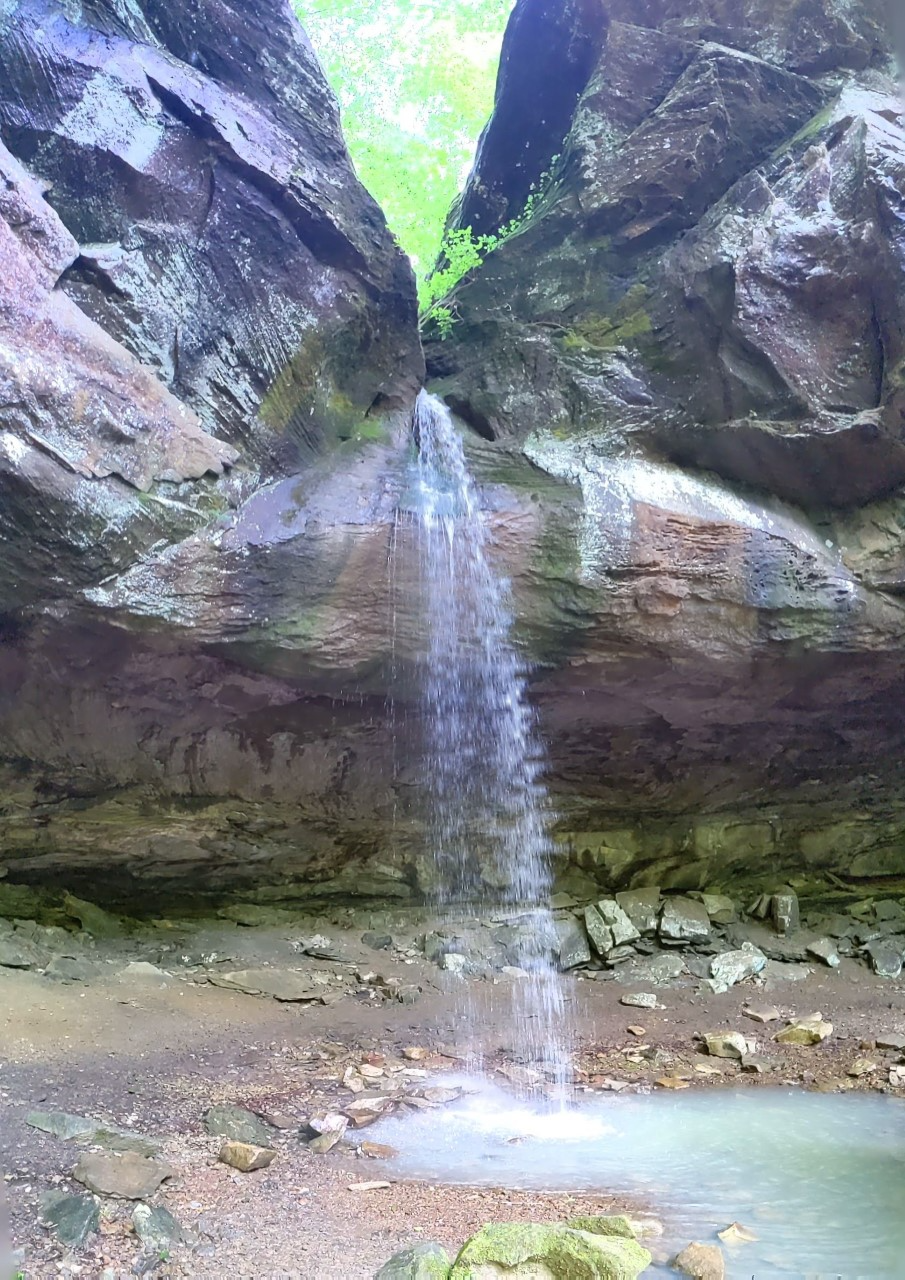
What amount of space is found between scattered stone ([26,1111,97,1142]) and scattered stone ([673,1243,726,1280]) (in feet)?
7.89

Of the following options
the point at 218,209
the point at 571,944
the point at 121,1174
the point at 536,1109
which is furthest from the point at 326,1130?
the point at 218,209

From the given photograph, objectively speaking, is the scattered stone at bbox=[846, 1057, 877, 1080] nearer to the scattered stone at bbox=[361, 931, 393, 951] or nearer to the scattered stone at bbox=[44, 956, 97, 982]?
the scattered stone at bbox=[361, 931, 393, 951]

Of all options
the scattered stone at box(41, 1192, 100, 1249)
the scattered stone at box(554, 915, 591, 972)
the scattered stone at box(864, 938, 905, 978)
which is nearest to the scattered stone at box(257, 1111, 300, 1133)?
the scattered stone at box(41, 1192, 100, 1249)

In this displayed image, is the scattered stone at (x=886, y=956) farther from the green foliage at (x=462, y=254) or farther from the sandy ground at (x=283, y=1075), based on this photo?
the green foliage at (x=462, y=254)

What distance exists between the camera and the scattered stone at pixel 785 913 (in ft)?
26.2

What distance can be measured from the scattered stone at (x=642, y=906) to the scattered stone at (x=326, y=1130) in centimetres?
404

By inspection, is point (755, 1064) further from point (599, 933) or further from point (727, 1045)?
point (599, 933)

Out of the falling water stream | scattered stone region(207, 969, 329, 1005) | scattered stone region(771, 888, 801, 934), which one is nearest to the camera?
the falling water stream

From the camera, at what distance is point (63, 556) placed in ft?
17.1

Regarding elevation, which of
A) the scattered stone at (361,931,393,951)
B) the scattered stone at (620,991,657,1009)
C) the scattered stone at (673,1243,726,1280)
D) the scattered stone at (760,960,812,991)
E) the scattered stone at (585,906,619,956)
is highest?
the scattered stone at (585,906,619,956)

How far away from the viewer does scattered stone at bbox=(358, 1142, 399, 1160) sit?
3.90m

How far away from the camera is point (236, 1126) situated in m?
4.03

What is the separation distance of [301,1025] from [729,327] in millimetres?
5957

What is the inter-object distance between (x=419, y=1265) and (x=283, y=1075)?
106 inches
